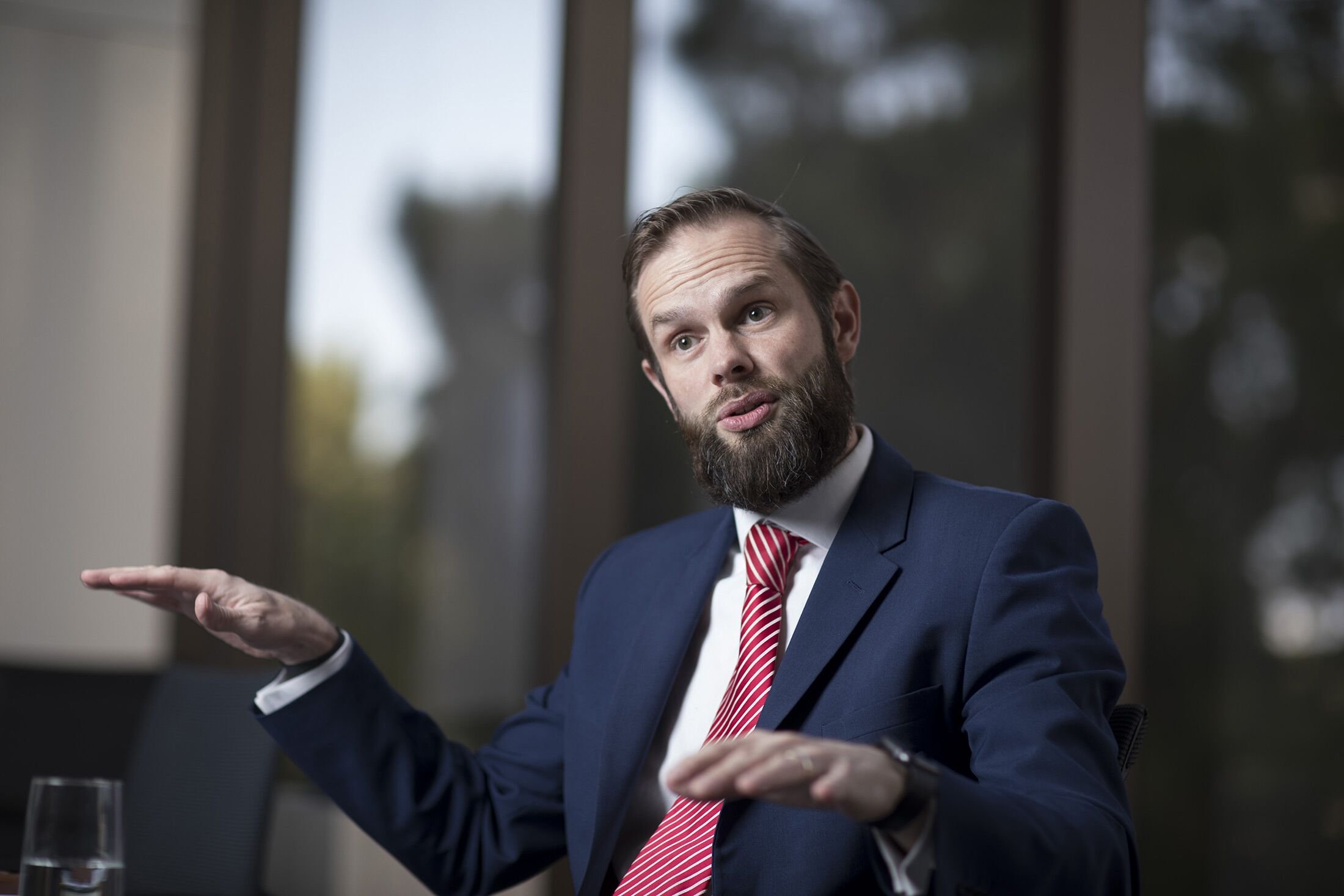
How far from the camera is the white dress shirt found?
1.54 meters

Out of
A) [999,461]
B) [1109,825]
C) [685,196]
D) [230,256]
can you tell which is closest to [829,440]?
[685,196]

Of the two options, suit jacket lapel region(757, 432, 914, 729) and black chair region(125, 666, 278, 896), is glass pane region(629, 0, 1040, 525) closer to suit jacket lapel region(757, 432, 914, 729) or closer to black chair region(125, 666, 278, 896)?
black chair region(125, 666, 278, 896)

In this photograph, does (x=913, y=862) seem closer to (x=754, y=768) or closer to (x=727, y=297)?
(x=754, y=768)

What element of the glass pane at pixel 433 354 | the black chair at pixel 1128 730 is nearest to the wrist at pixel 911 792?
the black chair at pixel 1128 730

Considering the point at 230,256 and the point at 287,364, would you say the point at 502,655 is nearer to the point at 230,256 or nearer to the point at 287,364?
the point at 287,364

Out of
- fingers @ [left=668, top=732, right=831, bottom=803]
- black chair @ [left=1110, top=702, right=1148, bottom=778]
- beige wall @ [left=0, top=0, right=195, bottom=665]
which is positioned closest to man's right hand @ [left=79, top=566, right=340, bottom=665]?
fingers @ [left=668, top=732, right=831, bottom=803]

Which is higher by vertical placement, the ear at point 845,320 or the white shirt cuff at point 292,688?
the ear at point 845,320

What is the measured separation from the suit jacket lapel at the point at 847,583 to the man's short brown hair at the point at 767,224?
0.26 meters

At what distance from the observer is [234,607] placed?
1.47 metres

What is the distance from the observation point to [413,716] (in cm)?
167

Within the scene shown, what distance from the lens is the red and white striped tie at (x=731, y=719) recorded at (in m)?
1.38

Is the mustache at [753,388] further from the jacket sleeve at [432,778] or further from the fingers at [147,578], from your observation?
the fingers at [147,578]

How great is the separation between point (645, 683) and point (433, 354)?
1873 mm

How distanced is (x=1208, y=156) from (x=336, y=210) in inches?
95.5
